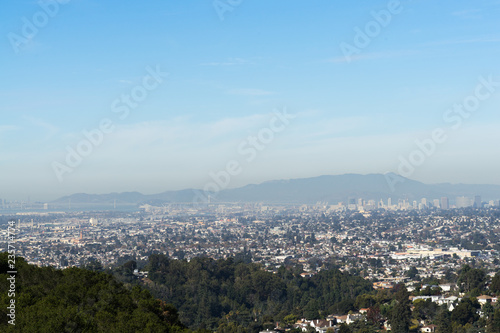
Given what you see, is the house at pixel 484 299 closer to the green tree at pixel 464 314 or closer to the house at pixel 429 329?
the green tree at pixel 464 314

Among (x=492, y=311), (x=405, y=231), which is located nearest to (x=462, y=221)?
(x=405, y=231)

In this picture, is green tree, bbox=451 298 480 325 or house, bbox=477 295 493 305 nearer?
green tree, bbox=451 298 480 325

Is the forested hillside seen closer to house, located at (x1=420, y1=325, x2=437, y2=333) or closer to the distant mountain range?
house, located at (x1=420, y1=325, x2=437, y2=333)

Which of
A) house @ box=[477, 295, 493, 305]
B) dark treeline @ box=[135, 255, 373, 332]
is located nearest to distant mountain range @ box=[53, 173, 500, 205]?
dark treeline @ box=[135, 255, 373, 332]

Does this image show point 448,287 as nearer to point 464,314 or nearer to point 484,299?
point 484,299

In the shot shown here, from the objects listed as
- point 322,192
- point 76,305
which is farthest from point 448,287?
point 322,192

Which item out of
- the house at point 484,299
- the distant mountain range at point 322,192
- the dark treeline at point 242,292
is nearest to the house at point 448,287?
the dark treeline at point 242,292

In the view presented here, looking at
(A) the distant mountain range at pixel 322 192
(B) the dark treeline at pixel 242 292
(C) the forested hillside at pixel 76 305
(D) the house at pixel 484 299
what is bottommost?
(B) the dark treeline at pixel 242 292

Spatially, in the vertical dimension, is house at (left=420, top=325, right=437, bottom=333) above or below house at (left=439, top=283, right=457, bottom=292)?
below
